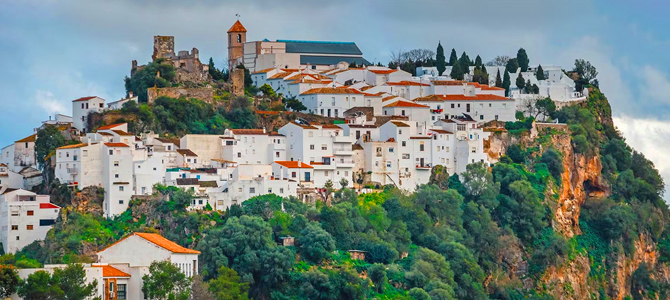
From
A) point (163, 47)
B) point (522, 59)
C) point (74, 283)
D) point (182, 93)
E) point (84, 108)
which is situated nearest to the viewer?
point (74, 283)

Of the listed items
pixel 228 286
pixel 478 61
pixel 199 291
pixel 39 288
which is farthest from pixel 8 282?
pixel 478 61

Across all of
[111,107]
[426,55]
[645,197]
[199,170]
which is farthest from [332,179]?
[426,55]

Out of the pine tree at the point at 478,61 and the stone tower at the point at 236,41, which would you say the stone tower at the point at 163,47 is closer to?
the stone tower at the point at 236,41

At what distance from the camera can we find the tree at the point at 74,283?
5550cm

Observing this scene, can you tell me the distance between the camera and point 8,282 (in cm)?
5462

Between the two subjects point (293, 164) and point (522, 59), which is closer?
point (293, 164)

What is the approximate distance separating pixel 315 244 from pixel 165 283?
13059 millimetres

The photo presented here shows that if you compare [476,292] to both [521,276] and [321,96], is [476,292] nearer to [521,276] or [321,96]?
[521,276]

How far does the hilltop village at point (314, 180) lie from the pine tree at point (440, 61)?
0.64ft

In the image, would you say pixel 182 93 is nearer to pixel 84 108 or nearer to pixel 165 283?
pixel 84 108

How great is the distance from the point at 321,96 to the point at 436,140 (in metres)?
7.82

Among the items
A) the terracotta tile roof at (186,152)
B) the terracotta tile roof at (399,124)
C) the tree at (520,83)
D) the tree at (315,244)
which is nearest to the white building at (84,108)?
the terracotta tile roof at (186,152)

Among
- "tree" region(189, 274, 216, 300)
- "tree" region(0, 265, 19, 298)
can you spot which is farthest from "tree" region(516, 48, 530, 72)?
"tree" region(0, 265, 19, 298)

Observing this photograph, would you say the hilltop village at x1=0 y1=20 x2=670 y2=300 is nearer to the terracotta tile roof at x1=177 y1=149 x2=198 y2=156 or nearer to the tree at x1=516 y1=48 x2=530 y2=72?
the terracotta tile roof at x1=177 y1=149 x2=198 y2=156
